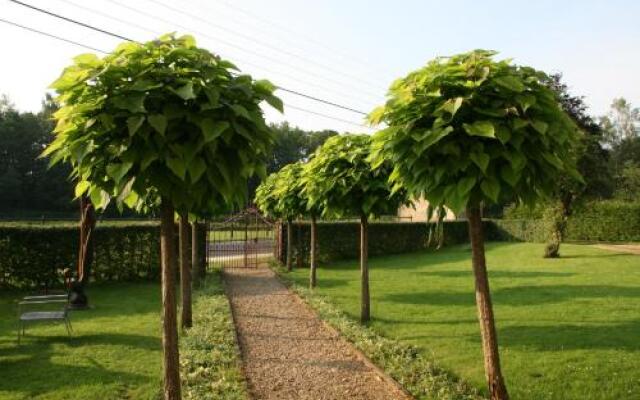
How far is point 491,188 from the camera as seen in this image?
12.5 feet

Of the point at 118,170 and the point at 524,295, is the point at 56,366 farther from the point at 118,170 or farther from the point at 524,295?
the point at 524,295

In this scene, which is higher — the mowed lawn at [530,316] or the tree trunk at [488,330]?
the tree trunk at [488,330]

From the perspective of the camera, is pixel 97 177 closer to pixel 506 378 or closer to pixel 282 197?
pixel 506 378

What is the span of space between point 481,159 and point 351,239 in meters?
19.1

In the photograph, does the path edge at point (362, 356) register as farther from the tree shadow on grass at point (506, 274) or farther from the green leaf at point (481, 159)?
the tree shadow on grass at point (506, 274)

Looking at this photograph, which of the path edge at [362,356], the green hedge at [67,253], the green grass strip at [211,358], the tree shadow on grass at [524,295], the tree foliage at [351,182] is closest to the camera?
the green grass strip at [211,358]

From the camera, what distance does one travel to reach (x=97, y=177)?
332 cm

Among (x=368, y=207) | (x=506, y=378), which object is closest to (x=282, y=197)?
(x=368, y=207)

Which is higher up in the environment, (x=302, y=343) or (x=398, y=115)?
(x=398, y=115)

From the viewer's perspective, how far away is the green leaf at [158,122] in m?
2.81

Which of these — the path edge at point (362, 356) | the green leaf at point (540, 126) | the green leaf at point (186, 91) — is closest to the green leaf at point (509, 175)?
the green leaf at point (540, 126)

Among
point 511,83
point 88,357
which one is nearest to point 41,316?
point 88,357

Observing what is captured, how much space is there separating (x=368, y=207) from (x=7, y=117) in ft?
213

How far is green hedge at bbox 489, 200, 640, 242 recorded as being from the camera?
93.9 ft
